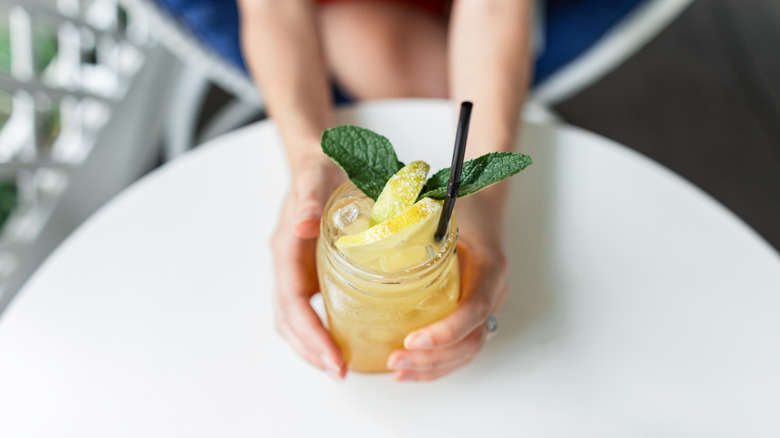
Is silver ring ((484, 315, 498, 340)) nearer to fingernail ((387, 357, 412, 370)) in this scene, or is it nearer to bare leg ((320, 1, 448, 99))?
fingernail ((387, 357, 412, 370))

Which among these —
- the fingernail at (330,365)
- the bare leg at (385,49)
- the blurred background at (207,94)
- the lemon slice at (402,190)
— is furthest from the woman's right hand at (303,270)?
the blurred background at (207,94)

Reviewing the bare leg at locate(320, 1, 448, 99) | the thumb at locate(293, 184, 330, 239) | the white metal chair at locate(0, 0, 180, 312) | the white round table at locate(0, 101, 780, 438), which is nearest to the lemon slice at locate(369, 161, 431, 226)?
the thumb at locate(293, 184, 330, 239)

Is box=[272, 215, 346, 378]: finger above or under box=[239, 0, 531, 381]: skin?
under

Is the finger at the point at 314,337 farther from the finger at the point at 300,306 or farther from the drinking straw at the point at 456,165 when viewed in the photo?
the drinking straw at the point at 456,165

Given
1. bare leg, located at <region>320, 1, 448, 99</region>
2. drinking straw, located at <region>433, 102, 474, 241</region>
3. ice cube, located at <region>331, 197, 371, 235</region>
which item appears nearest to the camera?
drinking straw, located at <region>433, 102, 474, 241</region>

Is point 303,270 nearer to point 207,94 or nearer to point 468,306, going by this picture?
point 468,306

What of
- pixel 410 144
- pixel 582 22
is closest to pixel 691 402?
pixel 410 144
